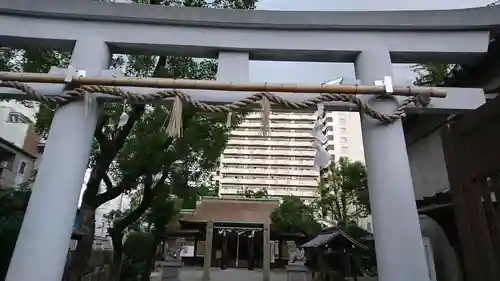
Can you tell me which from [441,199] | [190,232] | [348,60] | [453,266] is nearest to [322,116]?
[348,60]

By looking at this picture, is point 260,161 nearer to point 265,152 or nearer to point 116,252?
point 265,152

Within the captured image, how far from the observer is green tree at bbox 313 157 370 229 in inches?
557

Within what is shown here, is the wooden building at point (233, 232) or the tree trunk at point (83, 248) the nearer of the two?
the tree trunk at point (83, 248)

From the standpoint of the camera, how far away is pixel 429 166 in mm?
5781

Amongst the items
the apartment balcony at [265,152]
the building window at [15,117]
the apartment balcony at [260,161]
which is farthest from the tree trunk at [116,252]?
the apartment balcony at [260,161]

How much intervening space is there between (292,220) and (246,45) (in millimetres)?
14557

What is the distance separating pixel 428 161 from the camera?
229 inches

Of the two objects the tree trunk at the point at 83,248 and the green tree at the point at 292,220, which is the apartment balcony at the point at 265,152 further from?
the tree trunk at the point at 83,248

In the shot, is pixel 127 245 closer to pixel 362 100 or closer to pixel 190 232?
pixel 190 232

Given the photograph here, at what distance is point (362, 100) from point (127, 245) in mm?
10578

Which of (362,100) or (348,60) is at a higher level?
(348,60)

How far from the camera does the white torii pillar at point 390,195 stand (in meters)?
2.13

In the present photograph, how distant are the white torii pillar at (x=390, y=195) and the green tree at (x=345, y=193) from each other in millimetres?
11576

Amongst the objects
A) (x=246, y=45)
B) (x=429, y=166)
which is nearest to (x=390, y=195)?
(x=246, y=45)
